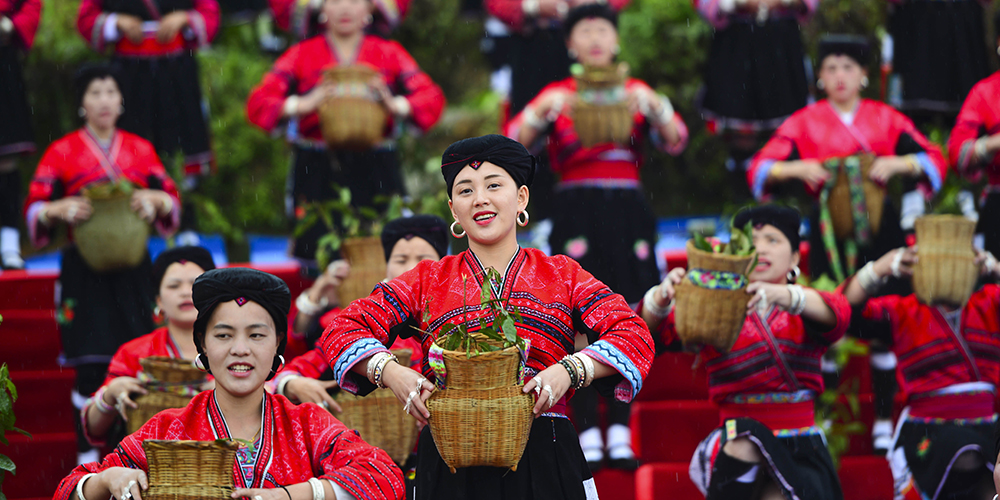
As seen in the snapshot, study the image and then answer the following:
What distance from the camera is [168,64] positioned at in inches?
277

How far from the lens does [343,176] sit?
655cm

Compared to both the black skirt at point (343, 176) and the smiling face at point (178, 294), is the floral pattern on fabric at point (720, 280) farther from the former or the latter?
the black skirt at point (343, 176)

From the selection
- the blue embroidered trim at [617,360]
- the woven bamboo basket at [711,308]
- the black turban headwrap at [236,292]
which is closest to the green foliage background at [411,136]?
the woven bamboo basket at [711,308]


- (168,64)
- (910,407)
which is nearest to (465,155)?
(910,407)

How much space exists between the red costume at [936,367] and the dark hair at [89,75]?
389 cm

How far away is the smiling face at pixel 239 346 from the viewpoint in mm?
3258

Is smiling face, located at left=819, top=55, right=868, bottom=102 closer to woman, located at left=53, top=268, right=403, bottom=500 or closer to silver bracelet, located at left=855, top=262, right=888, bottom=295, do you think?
silver bracelet, located at left=855, top=262, right=888, bottom=295

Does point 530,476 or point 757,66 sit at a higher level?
point 757,66

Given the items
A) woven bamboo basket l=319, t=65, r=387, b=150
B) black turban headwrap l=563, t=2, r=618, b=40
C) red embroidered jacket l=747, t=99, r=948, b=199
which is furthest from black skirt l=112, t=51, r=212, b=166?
red embroidered jacket l=747, t=99, r=948, b=199

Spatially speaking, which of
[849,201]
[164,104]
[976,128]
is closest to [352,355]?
[849,201]

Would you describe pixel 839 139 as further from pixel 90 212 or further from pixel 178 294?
pixel 90 212

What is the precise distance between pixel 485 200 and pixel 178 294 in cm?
198

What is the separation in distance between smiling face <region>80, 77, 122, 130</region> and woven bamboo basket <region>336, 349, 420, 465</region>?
104 inches

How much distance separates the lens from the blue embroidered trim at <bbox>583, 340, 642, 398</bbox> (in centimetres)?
299
